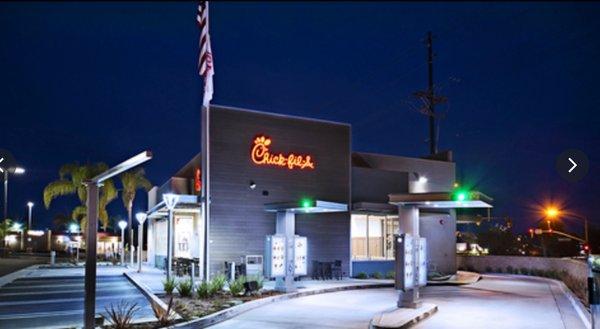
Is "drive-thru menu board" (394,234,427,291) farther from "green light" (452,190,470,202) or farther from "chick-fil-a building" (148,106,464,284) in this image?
"chick-fil-a building" (148,106,464,284)

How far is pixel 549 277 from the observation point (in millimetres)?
32750

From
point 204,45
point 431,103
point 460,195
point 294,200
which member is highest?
point 431,103

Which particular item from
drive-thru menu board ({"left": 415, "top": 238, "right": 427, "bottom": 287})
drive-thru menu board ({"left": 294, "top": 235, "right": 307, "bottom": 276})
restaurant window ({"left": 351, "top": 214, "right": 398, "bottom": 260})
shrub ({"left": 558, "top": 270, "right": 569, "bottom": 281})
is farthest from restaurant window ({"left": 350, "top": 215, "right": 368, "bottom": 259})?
drive-thru menu board ({"left": 415, "top": 238, "right": 427, "bottom": 287})

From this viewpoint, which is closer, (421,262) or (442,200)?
(442,200)

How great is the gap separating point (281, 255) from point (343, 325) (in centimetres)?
746

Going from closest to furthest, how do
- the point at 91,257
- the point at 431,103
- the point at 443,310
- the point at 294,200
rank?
the point at 91,257 < the point at 443,310 < the point at 294,200 < the point at 431,103

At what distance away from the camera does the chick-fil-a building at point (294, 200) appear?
24.9m

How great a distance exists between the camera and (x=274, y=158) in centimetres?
2742

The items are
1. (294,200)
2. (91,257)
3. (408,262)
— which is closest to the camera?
(91,257)

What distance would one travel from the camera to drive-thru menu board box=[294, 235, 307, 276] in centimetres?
2194

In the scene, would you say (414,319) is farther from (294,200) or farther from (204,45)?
(294,200)

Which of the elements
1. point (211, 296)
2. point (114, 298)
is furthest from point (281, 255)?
point (114, 298)

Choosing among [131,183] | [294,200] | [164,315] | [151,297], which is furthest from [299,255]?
[131,183]

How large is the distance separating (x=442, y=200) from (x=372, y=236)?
51.2ft
